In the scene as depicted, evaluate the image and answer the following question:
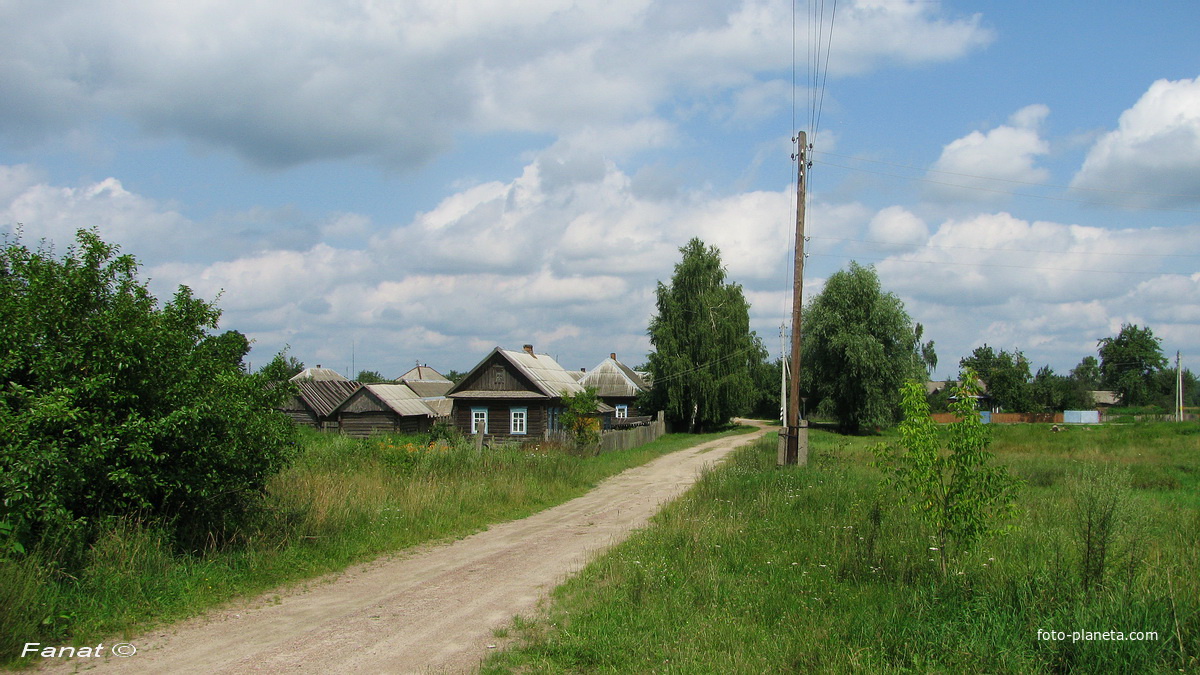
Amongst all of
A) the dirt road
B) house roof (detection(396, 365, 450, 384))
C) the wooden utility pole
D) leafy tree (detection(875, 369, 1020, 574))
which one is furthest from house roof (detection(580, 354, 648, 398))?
leafy tree (detection(875, 369, 1020, 574))

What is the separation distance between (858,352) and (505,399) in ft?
72.4

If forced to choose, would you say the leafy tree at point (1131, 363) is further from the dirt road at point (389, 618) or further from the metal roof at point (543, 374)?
the dirt road at point (389, 618)

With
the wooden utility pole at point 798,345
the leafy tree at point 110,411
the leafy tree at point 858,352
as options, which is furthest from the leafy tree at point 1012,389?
the leafy tree at point 110,411

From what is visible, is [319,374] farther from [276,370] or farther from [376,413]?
[276,370]

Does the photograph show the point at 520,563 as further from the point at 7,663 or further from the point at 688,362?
the point at 688,362

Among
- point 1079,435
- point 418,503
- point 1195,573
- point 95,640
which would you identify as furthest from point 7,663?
point 1079,435

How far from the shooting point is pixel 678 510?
1237cm

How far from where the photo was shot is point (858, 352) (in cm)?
4597

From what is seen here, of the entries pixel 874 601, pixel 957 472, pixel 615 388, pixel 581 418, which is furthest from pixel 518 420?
pixel 957 472

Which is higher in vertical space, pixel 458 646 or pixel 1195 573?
pixel 1195 573

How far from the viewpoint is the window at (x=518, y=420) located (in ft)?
134

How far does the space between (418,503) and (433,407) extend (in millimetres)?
35107

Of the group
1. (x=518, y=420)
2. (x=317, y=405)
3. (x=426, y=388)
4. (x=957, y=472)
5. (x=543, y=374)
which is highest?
(x=543, y=374)

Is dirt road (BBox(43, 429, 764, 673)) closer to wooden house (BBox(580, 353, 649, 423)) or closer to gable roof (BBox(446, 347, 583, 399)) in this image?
gable roof (BBox(446, 347, 583, 399))
